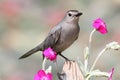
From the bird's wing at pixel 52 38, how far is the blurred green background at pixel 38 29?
7.46 ft

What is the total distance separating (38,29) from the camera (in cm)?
659

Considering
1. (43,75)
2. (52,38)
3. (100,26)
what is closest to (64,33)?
(52,38)

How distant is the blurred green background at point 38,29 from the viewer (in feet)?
19.1

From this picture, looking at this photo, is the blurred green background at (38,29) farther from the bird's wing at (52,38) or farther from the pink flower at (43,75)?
the pink flower at (43,75)

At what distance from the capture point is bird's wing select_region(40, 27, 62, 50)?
2953 millimetres

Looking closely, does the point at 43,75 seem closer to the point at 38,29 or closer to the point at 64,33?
the point at 64,33

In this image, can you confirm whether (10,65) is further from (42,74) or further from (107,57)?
(42,74)

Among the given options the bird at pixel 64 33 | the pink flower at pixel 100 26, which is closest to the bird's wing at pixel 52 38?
the bird at pixel 64 33

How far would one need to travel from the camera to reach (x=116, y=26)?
650 centimetres

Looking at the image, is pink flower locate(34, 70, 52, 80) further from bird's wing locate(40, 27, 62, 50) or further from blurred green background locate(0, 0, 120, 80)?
blurred green background locate(0, 0, 120, 80)

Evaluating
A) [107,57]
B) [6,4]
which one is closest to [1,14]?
[6,4]

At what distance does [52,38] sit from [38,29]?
3.53 m

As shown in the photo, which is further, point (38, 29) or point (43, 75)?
point (38, 29)

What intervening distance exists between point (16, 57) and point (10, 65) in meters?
0.09
